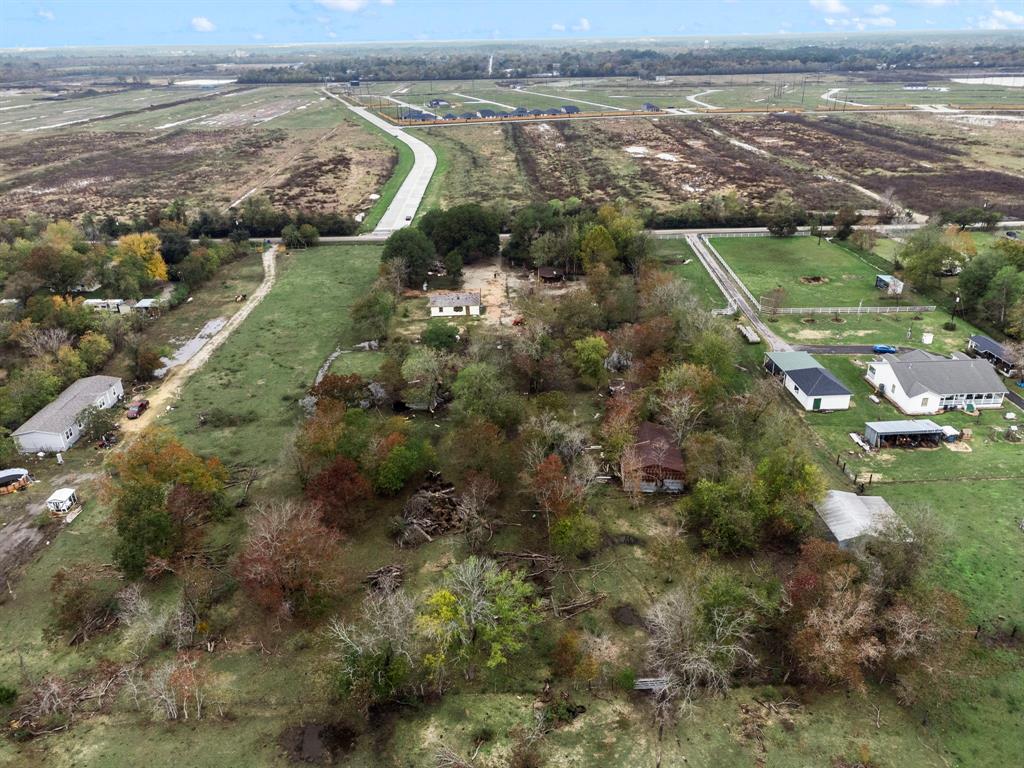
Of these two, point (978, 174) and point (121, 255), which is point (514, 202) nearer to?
point (121, 255)

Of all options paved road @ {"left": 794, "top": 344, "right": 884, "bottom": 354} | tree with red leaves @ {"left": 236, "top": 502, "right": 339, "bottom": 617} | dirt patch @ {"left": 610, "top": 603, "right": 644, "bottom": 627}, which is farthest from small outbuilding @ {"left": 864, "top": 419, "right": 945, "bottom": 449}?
tree with red leaves @ {"left": 236, "top": 502, "right": 339, "bottom": 617}

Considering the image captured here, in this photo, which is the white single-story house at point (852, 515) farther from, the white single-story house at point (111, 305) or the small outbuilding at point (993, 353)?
the white single-story house at point (111, 305)

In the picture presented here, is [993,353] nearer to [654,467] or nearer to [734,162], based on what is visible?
[654,467]

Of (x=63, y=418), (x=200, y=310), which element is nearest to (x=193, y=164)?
(x=200, y=310)

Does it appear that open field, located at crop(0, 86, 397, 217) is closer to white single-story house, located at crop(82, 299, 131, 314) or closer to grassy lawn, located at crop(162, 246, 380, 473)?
grassy lawn, located at crop(162, 246, 380, 473)

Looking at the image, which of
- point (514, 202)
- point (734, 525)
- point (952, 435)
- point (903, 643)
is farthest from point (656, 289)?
point (514, 202)

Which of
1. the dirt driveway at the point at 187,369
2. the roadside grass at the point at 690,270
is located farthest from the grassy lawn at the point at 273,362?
the roadside grass at the point at 690,270
